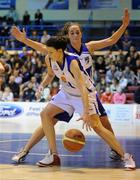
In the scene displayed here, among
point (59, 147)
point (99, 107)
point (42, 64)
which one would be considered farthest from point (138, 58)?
point (99, 107)

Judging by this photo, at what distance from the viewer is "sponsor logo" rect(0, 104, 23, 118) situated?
17.2 m

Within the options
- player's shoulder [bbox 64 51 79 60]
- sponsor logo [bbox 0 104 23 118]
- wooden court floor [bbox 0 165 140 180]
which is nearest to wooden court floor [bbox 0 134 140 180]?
wooden court floor [bbox 0 165 140 180]

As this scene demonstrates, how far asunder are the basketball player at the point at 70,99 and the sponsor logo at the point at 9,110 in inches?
407

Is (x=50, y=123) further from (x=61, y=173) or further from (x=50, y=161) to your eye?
(x=61, y=173)

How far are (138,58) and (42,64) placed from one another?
381 centimetres

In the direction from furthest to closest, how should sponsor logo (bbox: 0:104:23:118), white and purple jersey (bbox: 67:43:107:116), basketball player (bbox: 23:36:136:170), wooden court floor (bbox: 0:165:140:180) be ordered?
sponsor logo (bbox: 0:104:23:118) < white and purple jersey (bbox: 67:43:107:116) < basketball player (bbox: 23:36:136:170) < wooden court floor (bbox: 0:165:140:180)

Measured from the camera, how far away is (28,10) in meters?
26.5

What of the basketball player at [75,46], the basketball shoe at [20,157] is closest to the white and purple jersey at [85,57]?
the basketball player at [75,46]

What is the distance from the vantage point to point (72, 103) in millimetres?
6805

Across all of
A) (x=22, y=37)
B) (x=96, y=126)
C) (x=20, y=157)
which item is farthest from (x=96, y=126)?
(x=22, y=37)

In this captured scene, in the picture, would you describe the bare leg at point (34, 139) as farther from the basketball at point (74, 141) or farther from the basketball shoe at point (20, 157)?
the basketball at point (74, 141)

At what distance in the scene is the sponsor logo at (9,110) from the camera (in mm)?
17172

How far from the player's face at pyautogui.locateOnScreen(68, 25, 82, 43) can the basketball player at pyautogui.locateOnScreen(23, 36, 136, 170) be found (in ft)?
0.74

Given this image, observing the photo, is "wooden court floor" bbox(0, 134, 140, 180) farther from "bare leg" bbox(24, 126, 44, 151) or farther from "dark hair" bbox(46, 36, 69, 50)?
"dark hair" bbox(46, 36, 69, 50)
